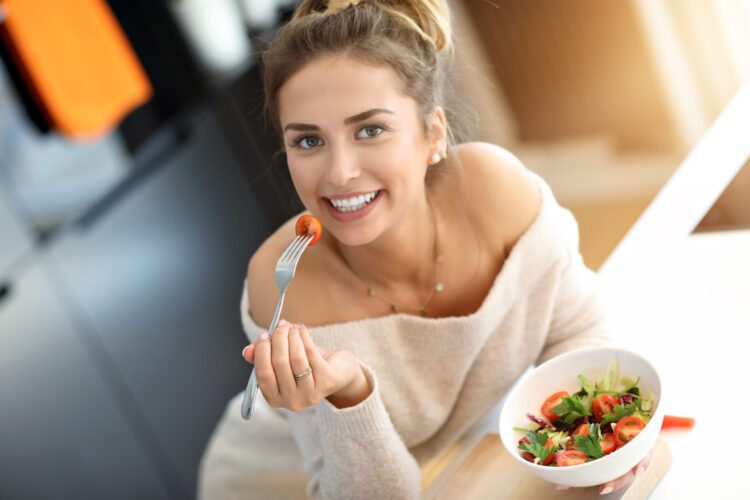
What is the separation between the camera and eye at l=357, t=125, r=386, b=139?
0.80 m

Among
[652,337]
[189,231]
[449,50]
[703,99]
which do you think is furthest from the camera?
[189,231]

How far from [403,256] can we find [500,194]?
0.12 m

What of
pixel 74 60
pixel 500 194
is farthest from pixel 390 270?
pixel 74 60

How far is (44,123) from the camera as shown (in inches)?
72.8

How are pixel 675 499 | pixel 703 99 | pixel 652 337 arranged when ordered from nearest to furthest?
pixel 675 499
pixel 652 337
pixel 703 99

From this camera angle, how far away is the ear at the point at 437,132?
86cm

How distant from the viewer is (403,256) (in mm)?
956

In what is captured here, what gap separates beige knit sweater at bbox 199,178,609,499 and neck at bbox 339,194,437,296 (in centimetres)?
5

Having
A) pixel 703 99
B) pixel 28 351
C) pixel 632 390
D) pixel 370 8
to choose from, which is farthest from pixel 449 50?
pixel 28 351

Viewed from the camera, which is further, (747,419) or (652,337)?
(652,337)

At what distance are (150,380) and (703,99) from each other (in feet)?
3.97

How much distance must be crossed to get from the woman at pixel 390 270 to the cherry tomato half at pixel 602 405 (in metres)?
0.18

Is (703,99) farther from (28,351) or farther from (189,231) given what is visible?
(28,351)

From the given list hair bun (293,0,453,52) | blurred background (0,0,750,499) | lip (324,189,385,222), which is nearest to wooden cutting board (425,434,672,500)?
lip (324,189,385,222)
